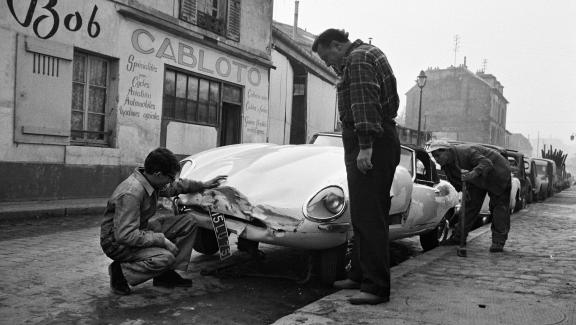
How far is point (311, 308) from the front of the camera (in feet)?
10.6

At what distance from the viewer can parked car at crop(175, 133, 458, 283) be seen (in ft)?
12.5

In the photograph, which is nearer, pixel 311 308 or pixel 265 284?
pixel 311 308

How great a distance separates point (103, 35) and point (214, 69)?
400 cm

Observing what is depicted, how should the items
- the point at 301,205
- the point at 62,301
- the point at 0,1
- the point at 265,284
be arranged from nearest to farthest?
the point at 62,301 → the point at 301,205 → the point at 265,284 → the point at 0,1

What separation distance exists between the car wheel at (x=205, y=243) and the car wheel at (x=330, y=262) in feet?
4.42

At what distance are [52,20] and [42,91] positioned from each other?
136cm

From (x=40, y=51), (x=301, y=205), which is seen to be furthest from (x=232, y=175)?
(x=40, y=51)

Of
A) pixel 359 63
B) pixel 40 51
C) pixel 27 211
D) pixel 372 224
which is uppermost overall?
pixel 40 51

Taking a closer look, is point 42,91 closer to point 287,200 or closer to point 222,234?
point 222,234

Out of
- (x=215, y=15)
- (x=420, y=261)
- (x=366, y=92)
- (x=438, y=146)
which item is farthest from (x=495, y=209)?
(x=215, y=15)

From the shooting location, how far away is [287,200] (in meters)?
3.95

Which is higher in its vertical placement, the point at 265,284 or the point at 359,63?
the point at 359,63

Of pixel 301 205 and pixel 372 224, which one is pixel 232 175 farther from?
pixel 372 224

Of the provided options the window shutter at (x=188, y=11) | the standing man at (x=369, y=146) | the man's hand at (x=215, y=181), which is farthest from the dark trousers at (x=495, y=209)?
the window shutter at (x=188, y=11)
